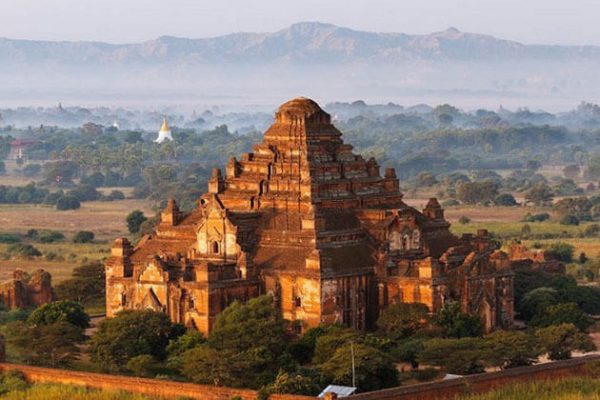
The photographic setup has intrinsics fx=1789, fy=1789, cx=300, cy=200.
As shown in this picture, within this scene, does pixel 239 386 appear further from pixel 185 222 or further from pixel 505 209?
pixel 505 209

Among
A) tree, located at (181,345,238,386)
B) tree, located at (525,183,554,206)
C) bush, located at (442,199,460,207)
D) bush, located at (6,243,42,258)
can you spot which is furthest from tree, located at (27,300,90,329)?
tree, located at (525,183,554,206)

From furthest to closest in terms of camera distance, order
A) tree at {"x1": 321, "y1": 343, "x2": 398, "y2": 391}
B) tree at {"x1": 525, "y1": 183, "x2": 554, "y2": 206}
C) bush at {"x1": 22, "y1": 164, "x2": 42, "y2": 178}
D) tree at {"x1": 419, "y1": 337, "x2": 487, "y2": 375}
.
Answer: bush at {"x1": 22, "y1": 164, "x2": 42, "y2": 178}
tree at {"x1": 525, "y1": 183, "x2": 554, "y2": 206}
tree at {"x1": 419, "y1": 337, "x2": 487, "y2": 375}
tree at {"x1": 321, "y1": 343, "x2": 398, "y2": 391}

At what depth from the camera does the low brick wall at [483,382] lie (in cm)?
4353

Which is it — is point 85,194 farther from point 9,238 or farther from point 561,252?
point 561,252

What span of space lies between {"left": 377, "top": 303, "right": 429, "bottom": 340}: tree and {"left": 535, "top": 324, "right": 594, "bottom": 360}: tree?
3415mm

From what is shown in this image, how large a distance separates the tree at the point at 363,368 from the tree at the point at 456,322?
221 inches

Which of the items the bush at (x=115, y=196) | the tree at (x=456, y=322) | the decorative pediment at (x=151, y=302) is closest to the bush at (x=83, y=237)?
the decorative pediment at (x=151, y=302)

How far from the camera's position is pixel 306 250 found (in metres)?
54.1

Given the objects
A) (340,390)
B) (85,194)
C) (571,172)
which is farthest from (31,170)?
(340,390)

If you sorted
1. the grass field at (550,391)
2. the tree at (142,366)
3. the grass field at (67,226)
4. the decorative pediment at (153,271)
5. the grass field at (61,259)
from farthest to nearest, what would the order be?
the grass field at (67,226)
the grass field at (61,259)
the decorative pediment at (153,271)
the tree at (142,366)
the grass field at (550,391)

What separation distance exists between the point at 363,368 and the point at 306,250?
874 centimetres

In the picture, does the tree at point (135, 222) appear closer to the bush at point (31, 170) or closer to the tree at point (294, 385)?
the tree at point (294, 385)

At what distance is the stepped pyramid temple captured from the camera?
53.7 metres

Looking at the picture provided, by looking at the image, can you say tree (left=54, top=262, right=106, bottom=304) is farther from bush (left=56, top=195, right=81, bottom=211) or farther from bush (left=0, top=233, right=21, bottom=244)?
bush (left=56, top=195, right=81, bottom=211)
